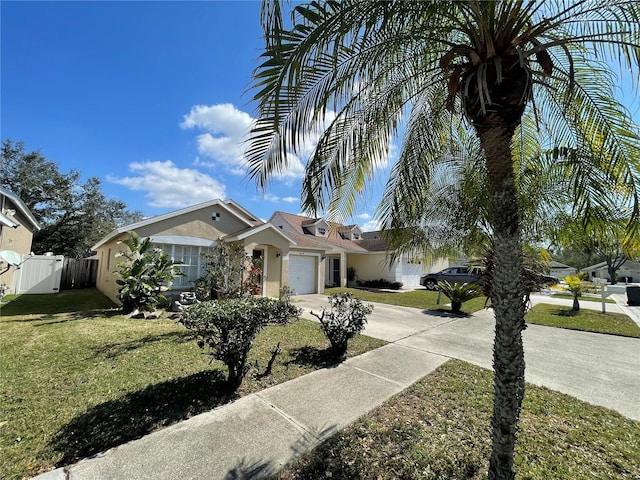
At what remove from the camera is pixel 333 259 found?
23094mm

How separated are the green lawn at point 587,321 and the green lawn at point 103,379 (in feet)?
25.4

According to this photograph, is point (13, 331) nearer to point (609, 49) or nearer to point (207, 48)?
point (207, 48)

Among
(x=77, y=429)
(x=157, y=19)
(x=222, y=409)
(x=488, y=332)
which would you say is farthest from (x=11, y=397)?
(x=488, y=332)

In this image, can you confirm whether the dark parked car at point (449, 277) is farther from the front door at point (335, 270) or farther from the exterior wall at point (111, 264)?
the exterior wall at point (111, 264)

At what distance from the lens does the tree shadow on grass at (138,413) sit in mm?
3191

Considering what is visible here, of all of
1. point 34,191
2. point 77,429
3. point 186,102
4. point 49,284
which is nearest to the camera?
point 77,429

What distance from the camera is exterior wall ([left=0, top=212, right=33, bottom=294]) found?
46.0 ft

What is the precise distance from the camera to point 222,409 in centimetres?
394

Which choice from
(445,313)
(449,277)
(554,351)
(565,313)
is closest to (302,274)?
(445,313)

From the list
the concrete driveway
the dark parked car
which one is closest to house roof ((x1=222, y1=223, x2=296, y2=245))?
the concrete driveway

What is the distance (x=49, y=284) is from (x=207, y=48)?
18.0m

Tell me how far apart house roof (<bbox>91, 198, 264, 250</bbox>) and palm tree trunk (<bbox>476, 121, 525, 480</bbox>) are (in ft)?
41.1

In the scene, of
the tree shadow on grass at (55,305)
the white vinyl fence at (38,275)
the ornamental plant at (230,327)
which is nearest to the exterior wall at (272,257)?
the tree shadow on grass at (55,305)

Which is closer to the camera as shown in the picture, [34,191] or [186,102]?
[186,102]
